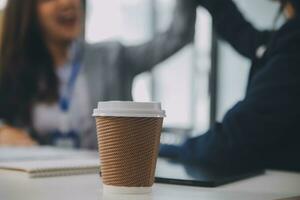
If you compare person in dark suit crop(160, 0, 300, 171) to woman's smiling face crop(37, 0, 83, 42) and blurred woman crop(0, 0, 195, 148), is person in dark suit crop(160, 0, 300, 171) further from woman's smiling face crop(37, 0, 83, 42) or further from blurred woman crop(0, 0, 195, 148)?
woman's smiling face crop(37, 0, 83, 42)

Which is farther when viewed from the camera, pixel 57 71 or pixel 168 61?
pixel 57 71

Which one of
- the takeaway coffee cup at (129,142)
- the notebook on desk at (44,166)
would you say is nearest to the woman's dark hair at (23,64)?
the notebook on desk at (44,166)

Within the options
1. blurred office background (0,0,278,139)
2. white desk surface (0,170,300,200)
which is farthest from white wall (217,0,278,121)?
white desk surface (0,170,300,200)

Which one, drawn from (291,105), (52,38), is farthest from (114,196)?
(52,38)

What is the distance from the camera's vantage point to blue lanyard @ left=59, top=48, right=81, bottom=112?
1.79 metres

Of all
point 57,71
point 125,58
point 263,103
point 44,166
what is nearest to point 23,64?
point 57,71

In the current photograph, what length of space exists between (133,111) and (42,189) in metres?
0.23

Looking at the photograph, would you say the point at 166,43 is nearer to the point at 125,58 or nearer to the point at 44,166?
the point at 125,58

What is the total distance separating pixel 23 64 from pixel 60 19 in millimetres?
249

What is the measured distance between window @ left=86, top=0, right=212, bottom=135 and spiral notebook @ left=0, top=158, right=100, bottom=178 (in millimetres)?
338

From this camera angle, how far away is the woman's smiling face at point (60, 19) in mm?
1807

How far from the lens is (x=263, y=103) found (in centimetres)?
128

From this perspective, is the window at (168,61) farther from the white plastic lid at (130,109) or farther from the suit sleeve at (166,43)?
the white plastic lid at (130,109)

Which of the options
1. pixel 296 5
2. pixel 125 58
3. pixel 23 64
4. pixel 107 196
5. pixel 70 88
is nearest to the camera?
pixel 107 196
